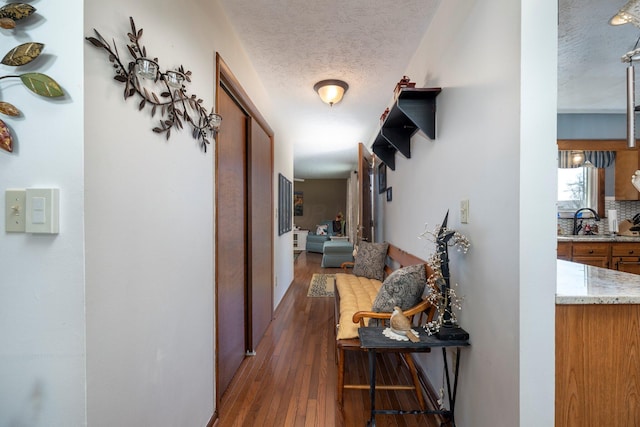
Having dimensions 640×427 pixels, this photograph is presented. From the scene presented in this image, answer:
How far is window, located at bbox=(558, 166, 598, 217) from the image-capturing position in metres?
3.50

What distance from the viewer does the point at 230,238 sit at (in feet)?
6.72

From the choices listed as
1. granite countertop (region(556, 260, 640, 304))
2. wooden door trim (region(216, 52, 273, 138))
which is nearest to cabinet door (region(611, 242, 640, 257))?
A: granite countertop (region(556, 260, 640, 304))

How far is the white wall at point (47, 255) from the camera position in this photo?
30.5 inches

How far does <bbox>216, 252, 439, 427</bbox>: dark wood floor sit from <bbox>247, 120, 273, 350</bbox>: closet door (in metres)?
0.23

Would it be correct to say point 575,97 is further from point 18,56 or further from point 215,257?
point 18,56

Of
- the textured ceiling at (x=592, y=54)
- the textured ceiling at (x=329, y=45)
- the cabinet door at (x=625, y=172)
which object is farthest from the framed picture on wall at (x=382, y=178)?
the cabinet door at (x=625, y=172)

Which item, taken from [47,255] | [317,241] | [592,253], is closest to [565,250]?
[592,253]

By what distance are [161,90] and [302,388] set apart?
2.01 metres

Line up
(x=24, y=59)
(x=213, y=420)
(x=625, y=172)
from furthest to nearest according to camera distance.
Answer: (x=625, y=172) → (x=213, y=420) → (x=24, y=59)

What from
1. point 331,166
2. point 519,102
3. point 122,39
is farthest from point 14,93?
point 331,166

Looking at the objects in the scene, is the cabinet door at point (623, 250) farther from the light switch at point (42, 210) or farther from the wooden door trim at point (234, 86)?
the light switch at point (42, 210)

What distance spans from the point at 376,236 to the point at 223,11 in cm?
343

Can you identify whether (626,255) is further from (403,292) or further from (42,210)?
(42,210)

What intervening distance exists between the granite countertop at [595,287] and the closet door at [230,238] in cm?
170
